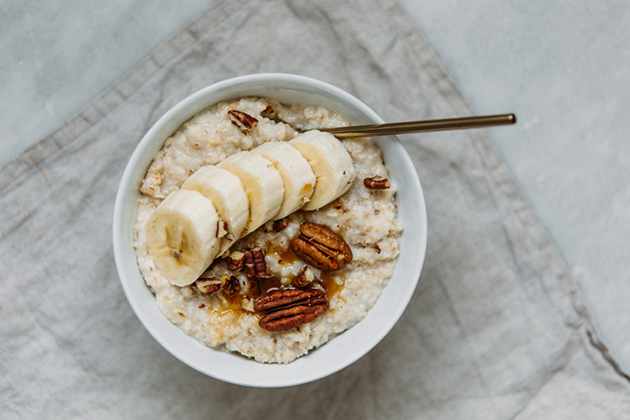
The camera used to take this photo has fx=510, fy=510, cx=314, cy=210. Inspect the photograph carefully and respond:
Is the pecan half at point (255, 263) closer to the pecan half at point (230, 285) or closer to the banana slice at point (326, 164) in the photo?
the pecan half at point (230, 285)

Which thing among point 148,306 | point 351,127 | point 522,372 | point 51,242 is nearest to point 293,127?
point 351,127

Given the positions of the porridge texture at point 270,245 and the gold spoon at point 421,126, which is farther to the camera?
the porridge texture at point 270,245

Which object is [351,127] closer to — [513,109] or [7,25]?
[513,109]

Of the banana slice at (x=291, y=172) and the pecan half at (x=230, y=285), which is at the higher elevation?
A: the banana slice at (x=291, y=172)

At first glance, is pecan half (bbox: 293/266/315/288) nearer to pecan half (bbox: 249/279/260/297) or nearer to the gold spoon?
pecan half (bbox: 249/279/260/297)

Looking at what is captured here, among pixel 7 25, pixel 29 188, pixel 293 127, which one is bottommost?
pixel 293 127

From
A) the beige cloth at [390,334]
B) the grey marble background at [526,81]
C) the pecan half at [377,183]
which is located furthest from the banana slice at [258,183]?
the grey marble background at [526,81]
